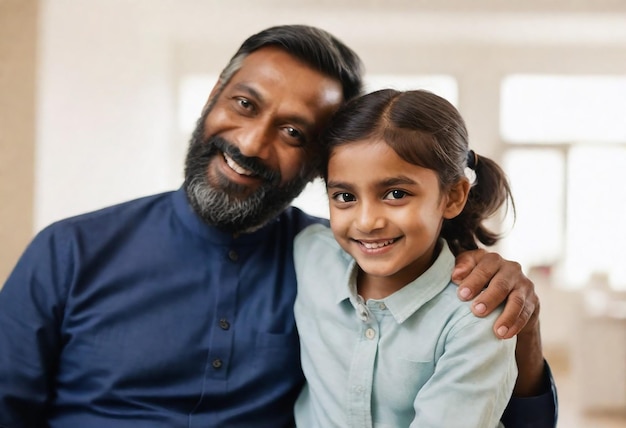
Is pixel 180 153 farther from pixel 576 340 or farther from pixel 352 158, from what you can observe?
pixel 352 158

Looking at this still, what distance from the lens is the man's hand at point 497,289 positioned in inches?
48.6

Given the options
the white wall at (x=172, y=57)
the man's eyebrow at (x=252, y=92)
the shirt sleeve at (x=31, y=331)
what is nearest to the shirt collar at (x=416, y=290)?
the man's eyebrow at (x=252, y=92)

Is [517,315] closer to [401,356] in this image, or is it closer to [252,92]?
[401,356]

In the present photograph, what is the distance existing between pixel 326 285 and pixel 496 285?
0.32m

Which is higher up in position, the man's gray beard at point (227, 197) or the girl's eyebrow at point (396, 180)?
the girl's eyebrow at point (396, 180)

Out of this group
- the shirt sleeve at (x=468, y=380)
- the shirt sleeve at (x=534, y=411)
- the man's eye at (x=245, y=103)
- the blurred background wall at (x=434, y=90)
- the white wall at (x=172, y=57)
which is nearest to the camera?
the shirt sleeve at (x=468, y=380)

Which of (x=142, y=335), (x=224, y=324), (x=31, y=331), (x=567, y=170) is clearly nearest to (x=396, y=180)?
(x=224, y=324)

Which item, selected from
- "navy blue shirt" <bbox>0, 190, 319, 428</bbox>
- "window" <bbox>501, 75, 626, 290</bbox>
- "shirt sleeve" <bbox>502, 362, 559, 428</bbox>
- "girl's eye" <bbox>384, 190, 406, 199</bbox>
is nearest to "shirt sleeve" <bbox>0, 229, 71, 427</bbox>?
"navy blue shirt" <bbox>0, 190, 319, 428</bbox>

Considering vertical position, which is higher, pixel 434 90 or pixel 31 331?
pixel 434 90

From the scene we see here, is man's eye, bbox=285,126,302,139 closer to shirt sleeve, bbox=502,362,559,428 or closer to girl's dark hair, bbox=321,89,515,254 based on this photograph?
girl's dark hair, bbox=321,89,515,254

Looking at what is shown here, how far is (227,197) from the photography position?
5.03ft

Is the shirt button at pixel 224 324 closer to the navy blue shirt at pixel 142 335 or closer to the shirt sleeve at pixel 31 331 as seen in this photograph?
the navy blue shirt at pixel 142 335

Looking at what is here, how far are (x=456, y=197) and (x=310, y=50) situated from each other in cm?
48

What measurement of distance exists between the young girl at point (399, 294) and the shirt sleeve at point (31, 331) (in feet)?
1.72
